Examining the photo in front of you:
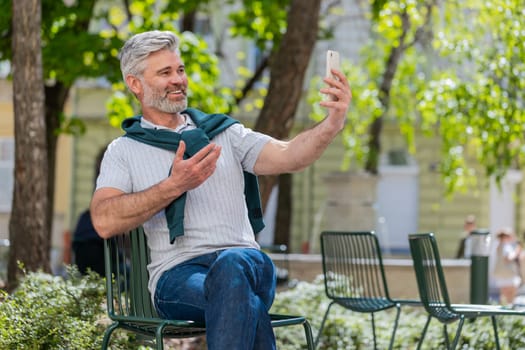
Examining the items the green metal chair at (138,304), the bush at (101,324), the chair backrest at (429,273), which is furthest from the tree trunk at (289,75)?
the green metal chair at (138,304)

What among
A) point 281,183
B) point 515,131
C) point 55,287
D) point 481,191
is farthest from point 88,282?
point 481,191

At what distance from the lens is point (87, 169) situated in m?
33.3

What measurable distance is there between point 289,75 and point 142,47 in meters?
6.38

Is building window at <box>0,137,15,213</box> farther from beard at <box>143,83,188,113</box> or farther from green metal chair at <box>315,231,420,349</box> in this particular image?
beard at <box>143,83,188,113</box>

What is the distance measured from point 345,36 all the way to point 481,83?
608 inches

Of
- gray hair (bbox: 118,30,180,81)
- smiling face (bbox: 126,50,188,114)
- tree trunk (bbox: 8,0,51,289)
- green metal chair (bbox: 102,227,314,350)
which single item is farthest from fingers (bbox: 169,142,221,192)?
tree trunk (bbox: 8,0,51,289)

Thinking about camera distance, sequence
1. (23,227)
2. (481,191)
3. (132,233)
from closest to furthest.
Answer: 1. (132,233)
2. (23,227)
3. (481,191)

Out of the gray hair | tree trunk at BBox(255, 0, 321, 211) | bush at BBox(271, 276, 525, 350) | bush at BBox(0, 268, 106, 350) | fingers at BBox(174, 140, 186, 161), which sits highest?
tree trunk at BBox(255, 0, 321, 211)

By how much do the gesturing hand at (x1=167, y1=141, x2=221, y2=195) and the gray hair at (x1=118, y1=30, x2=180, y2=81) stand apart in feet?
1.99

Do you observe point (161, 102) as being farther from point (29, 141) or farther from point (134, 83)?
point (29, 141)

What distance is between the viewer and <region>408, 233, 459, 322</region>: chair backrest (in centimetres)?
677

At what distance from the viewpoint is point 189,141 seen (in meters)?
5.05

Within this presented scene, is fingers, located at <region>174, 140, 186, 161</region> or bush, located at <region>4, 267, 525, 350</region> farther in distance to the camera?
bush, located at <region>4, 267, 525, 350</region>

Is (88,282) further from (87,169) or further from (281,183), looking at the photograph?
(87,169)
